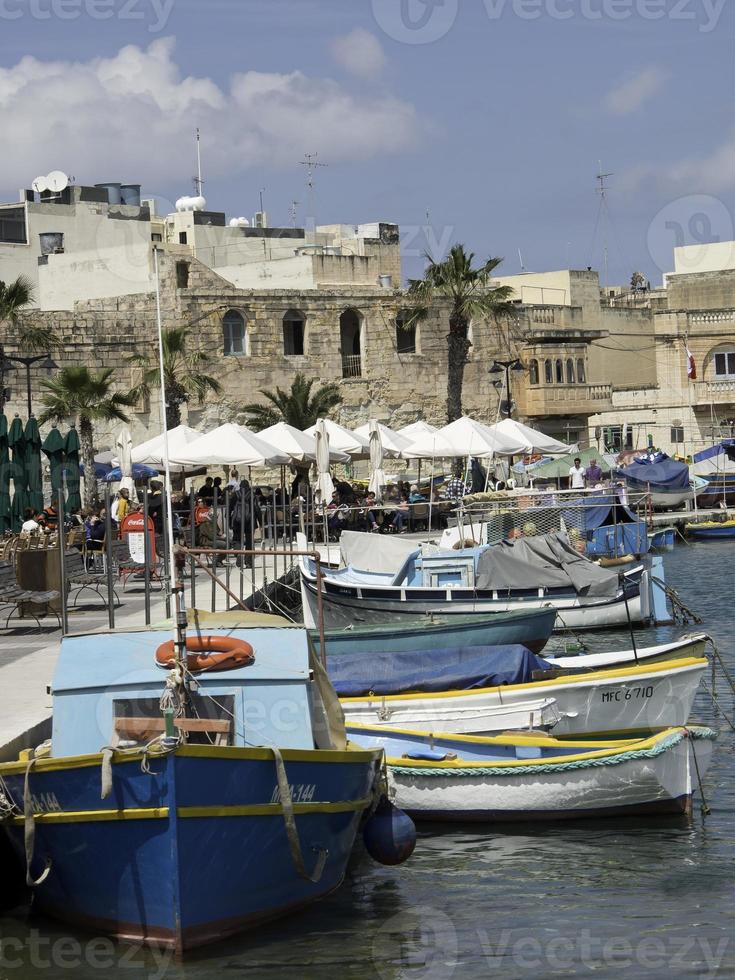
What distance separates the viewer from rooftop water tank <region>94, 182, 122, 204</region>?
66125 mm

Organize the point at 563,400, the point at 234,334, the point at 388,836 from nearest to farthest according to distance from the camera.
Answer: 1. the point at 388,836
2. the point at 234,334
3. the point at 563,400

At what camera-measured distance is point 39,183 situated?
62.9m

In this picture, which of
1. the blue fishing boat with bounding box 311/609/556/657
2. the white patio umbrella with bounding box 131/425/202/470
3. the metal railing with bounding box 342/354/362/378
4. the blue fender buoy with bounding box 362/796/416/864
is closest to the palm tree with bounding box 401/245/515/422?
the metal railing with bounding box 342/354/362/378

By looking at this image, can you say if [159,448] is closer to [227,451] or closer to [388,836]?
[227,451]

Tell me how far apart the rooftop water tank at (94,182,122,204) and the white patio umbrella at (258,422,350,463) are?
36.0m

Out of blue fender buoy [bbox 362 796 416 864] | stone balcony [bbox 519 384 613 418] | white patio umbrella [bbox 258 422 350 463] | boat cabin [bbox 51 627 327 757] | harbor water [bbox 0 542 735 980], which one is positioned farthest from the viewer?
stone balcony [bbox 519 384 613 418]

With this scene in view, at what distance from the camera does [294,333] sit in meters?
49.5

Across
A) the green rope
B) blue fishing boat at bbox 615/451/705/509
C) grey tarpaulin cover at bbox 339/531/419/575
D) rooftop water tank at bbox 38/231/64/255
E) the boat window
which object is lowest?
the green rope

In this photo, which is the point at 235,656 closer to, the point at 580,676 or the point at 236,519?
the point at 580,676

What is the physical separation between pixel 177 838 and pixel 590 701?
5336mm

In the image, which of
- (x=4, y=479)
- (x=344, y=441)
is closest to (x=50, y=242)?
(x=344, y=441)

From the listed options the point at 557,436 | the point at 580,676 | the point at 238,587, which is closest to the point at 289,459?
the point at 238,587

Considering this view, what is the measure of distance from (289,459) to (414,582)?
8595 millimetres

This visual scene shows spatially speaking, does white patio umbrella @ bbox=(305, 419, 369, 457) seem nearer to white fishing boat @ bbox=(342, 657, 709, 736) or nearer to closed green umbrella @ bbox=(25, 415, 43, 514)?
closed green umbrella @ bbox=(25, 415, 43, 514)
